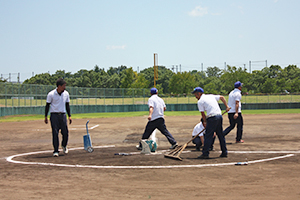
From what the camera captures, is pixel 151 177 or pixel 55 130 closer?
pixel 151 177

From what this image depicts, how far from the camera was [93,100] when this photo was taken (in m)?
46.2

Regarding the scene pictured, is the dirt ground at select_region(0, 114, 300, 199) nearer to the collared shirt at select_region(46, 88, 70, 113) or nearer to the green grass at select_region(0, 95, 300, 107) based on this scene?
the collared shirt at select_region(46, 88, 70, 113)

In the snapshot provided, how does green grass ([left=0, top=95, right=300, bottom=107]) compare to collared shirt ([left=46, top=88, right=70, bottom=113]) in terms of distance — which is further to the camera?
green grass ([left=0, top=95, right=300, bottom=107])

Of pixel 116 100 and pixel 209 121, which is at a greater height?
pixel 209 121

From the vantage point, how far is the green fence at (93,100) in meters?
33.0

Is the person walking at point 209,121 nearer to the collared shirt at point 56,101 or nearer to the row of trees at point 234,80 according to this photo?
the collared shirt at point 56,101

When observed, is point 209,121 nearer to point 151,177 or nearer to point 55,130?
point 151,177

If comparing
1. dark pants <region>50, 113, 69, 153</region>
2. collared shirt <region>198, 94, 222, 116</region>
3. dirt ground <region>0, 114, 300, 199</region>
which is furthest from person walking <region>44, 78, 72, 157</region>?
collared shirt <region>198, 94, 222, 116</region>

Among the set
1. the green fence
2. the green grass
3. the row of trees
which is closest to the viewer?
the green fence

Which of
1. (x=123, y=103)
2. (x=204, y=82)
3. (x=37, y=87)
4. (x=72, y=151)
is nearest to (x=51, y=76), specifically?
(x=204, y=82)

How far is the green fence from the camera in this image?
1298 inches

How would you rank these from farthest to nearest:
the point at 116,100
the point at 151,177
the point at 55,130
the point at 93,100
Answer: the point at 116,100 → the point at 93,100 → the point at 55,130 → the point at 151,177

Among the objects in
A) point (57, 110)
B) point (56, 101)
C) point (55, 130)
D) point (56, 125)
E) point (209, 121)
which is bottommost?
point (55, 130)

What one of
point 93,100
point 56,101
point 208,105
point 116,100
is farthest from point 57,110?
point 116,100
